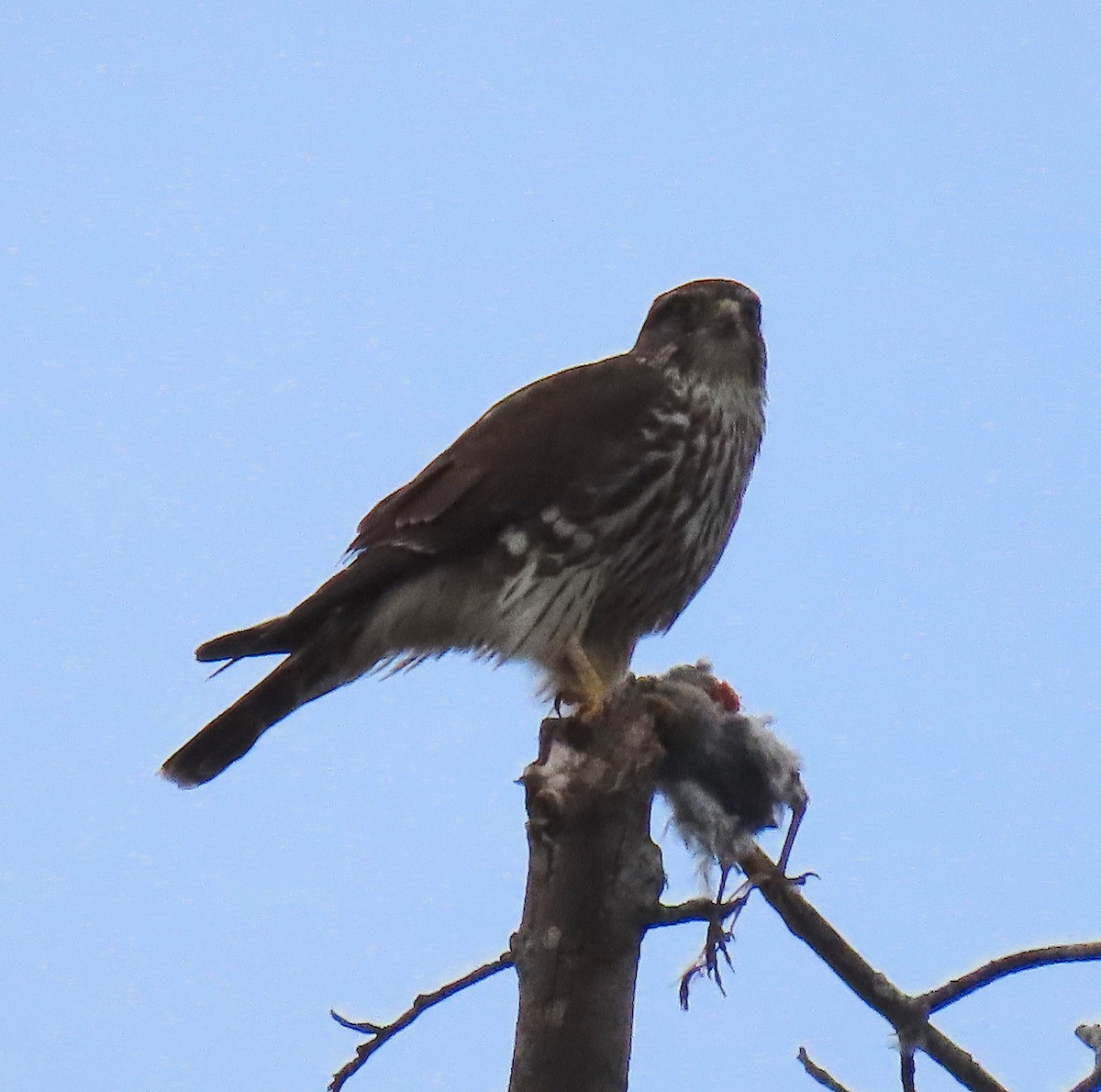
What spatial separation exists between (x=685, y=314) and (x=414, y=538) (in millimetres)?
963

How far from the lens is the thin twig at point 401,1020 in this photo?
7.55ft

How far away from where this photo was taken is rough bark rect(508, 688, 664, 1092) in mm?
2086

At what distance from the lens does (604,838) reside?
2.17 m

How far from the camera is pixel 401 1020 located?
2.33 metres

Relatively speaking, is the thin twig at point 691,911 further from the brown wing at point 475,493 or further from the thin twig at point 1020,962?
the brown wing at point 475,493

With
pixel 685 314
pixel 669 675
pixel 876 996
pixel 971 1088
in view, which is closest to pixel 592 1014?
pixel 876 996

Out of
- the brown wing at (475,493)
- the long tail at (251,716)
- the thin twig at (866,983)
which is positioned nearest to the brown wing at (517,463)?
the brown wing at (475,493)

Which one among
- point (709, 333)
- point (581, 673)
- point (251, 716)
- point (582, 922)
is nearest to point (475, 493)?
point (581, 673)

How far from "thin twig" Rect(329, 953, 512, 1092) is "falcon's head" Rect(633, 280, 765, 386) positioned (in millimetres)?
1801

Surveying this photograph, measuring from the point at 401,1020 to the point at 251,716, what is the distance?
3.64ft

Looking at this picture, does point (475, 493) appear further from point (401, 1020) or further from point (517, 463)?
point (401, 1020)

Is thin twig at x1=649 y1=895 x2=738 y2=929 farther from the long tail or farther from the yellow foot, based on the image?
the long tail

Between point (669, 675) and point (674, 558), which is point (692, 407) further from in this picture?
point (669, 675)

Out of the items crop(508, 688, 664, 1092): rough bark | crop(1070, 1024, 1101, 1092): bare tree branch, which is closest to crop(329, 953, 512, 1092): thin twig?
crop(508, 688, 664, 1092): rough bark
